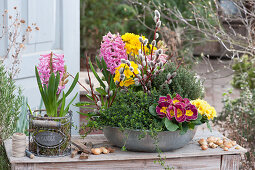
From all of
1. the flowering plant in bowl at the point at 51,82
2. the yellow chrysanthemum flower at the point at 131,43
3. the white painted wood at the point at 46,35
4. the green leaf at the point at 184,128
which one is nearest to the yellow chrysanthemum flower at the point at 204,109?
the green leaf at the point at 184,128

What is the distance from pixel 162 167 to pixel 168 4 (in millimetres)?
5924

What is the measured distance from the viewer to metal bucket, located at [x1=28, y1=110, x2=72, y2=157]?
184 cm

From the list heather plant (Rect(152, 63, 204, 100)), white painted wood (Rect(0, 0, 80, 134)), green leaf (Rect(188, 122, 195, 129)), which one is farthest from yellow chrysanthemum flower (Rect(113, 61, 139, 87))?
white painted wood (Rect(0, 0, 80, 134))

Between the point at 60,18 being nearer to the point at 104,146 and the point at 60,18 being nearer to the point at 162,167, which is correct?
the point at 104,146

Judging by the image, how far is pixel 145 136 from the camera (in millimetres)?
1871

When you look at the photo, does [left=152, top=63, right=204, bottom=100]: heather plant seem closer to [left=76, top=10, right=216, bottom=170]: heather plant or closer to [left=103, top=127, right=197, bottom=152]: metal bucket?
[left=76, top=10, right=216, bottom=170]: heather plant

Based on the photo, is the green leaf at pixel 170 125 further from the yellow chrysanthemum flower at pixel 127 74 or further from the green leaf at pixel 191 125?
the yellow chrysanthemum flower at pixel 127 74

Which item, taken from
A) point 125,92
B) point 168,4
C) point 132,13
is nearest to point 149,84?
point 125,92

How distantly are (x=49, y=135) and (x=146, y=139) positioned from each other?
41 centimetres

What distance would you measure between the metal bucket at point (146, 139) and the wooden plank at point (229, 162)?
0.20 m

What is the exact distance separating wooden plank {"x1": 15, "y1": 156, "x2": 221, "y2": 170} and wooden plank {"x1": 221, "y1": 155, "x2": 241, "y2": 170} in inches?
0.9

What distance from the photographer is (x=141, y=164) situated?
192 cm

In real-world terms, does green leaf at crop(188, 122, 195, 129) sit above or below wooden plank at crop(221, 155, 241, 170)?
above

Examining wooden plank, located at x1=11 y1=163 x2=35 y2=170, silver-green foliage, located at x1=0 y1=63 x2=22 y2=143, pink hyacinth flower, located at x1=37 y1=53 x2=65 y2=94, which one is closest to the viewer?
wooden plank, located at x1=11 y1=163 x2=35 y2=170
